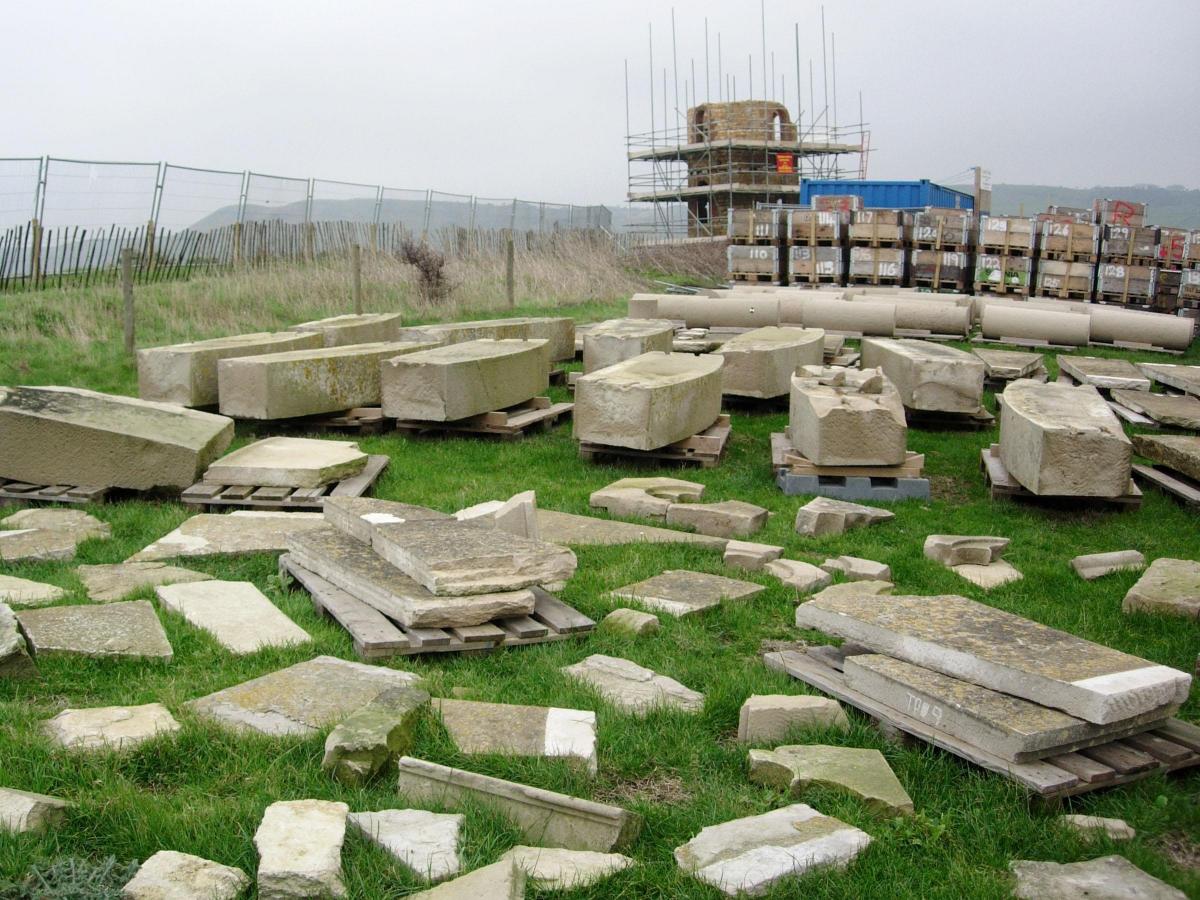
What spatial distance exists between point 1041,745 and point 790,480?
4699mm

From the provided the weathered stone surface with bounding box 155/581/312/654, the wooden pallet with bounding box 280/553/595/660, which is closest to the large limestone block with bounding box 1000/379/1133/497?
the wooden pallet with bounding box 280/553/595/660

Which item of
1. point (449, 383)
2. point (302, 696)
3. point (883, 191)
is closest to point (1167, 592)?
point (302, 696)

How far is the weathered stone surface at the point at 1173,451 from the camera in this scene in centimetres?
804

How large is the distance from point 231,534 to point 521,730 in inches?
134

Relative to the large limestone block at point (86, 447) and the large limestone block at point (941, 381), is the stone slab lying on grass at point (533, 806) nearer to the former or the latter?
the large limestone block at point (86, 447)

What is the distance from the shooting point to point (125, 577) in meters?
5.69

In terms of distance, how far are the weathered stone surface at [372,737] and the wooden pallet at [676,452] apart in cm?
523

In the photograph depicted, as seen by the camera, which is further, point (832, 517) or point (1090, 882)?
point (832, 517)

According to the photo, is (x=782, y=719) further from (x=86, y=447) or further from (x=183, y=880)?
(x=86, y=447)

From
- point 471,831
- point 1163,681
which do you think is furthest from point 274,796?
point 1163,681

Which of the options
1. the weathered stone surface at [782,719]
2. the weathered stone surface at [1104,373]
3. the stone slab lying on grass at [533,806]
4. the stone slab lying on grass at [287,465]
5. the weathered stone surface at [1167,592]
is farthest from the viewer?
the weathered stone surface at [1104,373]

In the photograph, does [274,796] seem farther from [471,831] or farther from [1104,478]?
[1104,478]

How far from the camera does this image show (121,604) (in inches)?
200

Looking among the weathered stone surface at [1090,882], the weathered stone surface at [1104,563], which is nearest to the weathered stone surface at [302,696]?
the weathered stone surface at [1090,882]
